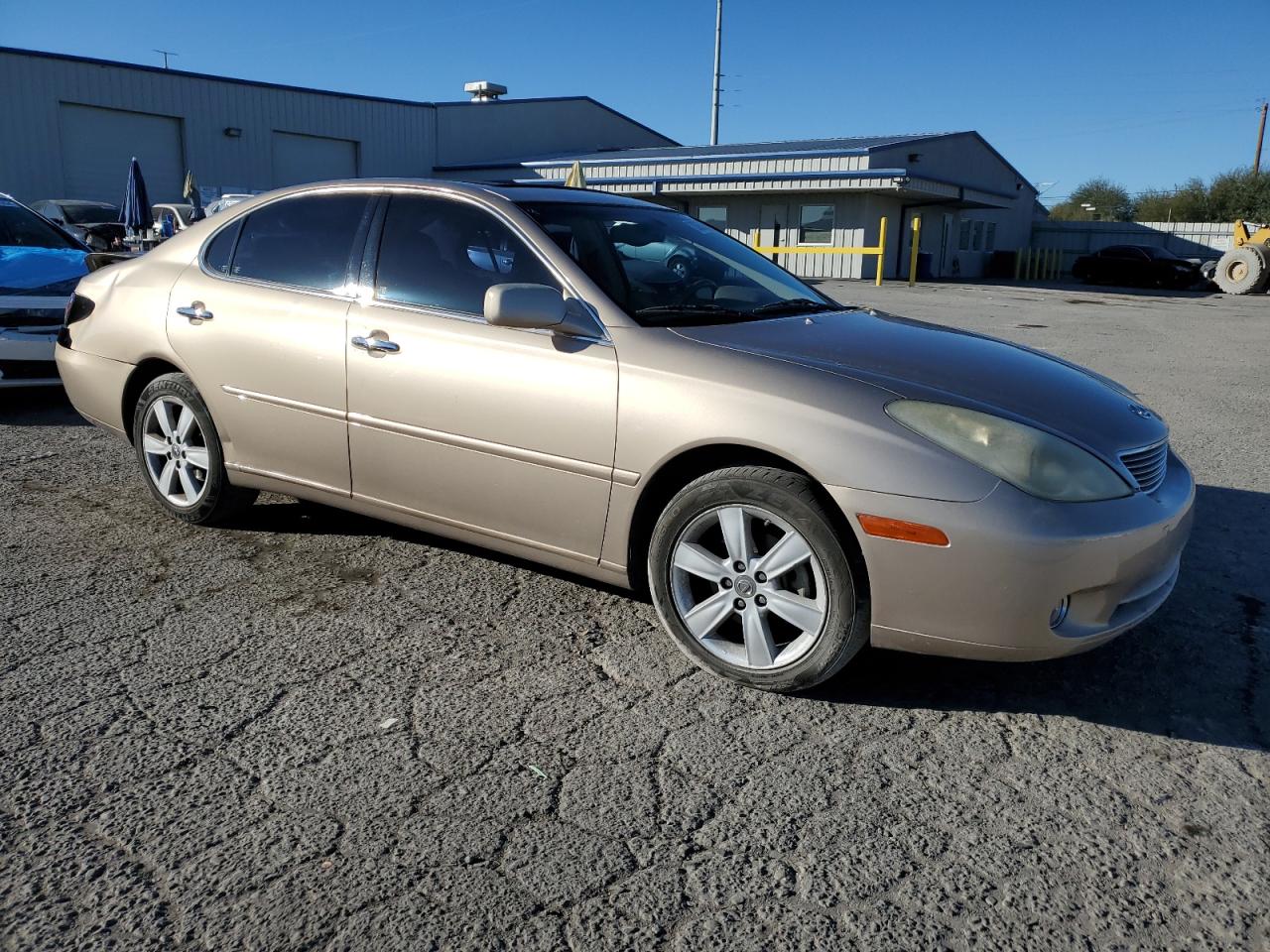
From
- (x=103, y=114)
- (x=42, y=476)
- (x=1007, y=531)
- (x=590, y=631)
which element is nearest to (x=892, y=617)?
(x=1007, y=531)

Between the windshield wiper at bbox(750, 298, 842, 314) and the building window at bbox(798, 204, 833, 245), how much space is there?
92.6 ft

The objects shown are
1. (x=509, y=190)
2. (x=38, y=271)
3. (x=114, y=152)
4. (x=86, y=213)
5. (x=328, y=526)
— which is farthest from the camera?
(x=114, y=152)

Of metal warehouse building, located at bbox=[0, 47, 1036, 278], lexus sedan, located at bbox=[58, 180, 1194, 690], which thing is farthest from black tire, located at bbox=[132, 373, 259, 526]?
metal warehouse building, located at bbox=[0, 47, 1036, 278]

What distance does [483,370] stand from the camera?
359 centimetres

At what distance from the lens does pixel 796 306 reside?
13.4ft

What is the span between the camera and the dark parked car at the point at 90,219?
21.3m

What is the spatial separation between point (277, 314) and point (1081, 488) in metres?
3.03

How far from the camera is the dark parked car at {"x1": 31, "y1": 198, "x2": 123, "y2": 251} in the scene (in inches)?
837

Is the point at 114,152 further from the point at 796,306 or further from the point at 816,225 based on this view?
the point at 796,306

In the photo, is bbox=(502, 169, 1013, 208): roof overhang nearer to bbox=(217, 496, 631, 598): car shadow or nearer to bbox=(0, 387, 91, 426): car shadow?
bbox=(0, 387, 91, 426): car shadow

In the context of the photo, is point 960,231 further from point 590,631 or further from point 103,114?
point 590,631

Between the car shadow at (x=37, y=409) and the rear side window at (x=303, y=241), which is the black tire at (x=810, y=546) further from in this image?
the car shadow at (x=37, y=409)

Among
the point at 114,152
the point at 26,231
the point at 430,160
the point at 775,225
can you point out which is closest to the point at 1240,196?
the point at 775,225

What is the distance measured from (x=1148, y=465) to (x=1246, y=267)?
95.7 ft
